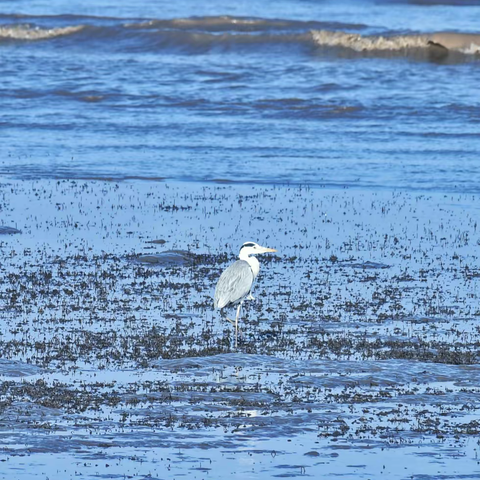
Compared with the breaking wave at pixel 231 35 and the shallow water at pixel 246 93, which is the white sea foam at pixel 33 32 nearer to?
the breaking wave at pixel 231 35

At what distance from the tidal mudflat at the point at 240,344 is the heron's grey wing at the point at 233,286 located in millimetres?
381

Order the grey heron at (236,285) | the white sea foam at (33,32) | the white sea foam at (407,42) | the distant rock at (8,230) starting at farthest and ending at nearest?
the white sea foam at (33,32) → the white sea foam at (407,42) → the distant rock at (8,230) → the grey heron at (236,285)

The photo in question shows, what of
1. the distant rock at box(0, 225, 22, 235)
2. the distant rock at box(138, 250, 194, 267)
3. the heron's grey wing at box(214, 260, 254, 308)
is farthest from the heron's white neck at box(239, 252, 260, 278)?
the distant rock at box(0, 225, 22, 235)

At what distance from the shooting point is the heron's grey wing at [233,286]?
536 inches

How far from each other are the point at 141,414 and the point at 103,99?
29102 millimetres

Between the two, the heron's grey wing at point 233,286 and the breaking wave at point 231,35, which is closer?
the heron's grey wing at point 233,286

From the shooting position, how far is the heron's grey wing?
1361cm

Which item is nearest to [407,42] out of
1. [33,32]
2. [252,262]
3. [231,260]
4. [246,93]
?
[246,93]

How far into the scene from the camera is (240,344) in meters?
12.8

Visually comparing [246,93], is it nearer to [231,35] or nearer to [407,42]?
[407,42]

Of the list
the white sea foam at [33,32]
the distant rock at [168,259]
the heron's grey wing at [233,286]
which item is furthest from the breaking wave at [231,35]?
the heron's grey wing at [233,286]

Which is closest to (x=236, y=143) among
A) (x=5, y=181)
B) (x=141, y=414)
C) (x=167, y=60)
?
(x=5, y=181)

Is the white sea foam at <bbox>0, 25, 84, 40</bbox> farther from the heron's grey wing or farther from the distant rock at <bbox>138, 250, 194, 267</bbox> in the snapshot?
the heron's grey wing

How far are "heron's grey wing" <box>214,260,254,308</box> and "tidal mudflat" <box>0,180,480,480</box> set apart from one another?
15.0 inches
